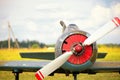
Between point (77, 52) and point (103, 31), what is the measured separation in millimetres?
671

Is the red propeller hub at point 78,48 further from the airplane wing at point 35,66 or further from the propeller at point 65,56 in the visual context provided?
the airplane wing at point 35,66

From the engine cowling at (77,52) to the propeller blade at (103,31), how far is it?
6.3 inches

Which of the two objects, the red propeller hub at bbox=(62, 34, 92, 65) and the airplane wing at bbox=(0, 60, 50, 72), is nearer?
the red propeller hub at bbox=(62, 34, 92, 65)

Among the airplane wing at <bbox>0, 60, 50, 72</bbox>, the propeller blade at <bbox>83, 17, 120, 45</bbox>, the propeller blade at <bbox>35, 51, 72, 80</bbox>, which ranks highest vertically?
the propeller blade at <bbox>83, 17, 120, 45</bbox>

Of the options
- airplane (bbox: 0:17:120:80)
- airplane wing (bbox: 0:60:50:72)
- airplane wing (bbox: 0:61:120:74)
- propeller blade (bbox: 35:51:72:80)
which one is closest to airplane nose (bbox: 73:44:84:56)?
airplane (bbox: 0:17:120:80)

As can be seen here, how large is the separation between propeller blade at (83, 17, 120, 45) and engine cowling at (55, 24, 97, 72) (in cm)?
16

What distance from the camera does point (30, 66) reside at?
878 cm

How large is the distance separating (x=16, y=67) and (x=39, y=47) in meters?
11.2

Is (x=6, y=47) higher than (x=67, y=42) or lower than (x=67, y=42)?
higher

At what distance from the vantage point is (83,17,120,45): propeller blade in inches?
283

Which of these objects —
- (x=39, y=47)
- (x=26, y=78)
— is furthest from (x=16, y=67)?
(x=39, y=47)

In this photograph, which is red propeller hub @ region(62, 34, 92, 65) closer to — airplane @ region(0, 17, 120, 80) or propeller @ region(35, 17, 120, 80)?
airplane @ region(0, 17, 120, 80)

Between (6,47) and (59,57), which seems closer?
(59,57)

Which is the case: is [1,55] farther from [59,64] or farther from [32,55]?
[59,64]
